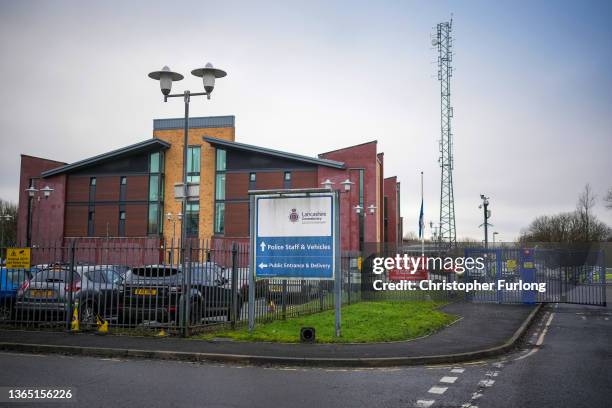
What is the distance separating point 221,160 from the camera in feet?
193

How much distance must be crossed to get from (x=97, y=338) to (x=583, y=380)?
9553 millimetres

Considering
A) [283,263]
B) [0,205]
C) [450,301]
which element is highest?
[0,205]

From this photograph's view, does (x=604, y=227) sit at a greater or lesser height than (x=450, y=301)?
greater

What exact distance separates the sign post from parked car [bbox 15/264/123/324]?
3510mm

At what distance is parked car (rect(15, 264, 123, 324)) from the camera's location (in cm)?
1418

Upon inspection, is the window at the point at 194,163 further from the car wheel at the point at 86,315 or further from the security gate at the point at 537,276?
the car wheel at the point at 86,315

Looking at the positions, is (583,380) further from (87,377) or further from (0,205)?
(0,205)

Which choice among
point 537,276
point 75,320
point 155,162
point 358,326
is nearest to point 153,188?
point 155,162

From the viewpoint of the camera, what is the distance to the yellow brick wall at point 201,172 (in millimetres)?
58375

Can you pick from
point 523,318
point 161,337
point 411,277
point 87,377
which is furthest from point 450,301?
point 87,377

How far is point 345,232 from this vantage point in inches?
2157

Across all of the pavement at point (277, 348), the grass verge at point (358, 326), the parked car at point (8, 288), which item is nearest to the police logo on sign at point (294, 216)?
the grass verge at point (358, 326)

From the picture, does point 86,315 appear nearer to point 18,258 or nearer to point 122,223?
point 18,258

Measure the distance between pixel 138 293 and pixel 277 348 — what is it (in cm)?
412
